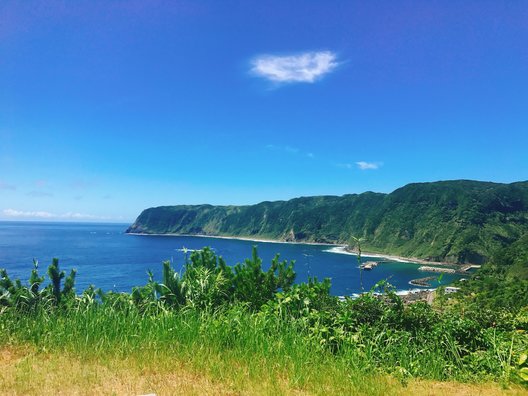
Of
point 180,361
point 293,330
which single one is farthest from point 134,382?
point 293,330

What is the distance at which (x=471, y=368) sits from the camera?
18.0ft

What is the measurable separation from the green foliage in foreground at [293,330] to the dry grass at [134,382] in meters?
0.25

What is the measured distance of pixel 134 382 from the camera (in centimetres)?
450

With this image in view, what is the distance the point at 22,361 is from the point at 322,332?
4084 mm

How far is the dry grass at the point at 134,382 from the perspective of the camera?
4.30m

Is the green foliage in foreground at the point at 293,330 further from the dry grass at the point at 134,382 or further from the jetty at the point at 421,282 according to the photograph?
the jetty at the point at 421,282

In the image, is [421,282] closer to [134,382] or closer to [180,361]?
[180,361]

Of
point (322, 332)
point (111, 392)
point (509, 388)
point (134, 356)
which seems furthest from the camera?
point (322, 332)

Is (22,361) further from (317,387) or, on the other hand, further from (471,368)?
(471,368)

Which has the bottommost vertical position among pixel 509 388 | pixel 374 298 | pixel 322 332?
pixel 509 388

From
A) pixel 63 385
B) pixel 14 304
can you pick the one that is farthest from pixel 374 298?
pixel 14 304

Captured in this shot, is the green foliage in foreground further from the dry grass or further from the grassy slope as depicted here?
the dry grass

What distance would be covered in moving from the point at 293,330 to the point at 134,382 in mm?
2342

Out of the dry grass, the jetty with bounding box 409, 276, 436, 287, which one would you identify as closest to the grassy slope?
the dry grass
